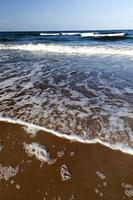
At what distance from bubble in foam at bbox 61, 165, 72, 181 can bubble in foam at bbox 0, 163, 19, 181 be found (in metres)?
0.57

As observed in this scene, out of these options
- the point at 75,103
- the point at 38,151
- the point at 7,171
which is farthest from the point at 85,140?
the point at 75,103

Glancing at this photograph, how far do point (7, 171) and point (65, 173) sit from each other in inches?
28.5

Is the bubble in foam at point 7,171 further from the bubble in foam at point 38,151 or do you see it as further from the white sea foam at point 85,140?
the white sea foam at point 85,140

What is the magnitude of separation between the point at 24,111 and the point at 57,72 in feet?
12.8

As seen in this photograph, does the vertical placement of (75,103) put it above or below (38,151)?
below

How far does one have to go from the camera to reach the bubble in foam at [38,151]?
10.4 feet

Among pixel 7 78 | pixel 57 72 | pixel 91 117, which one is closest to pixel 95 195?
pixel 91 117

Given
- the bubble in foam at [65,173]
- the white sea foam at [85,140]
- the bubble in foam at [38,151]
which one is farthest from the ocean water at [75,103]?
the bubble in foam at [65,173]

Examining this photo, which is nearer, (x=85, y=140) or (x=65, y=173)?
(x=65, y=173)

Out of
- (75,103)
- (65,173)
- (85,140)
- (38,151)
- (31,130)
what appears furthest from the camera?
(75,103)

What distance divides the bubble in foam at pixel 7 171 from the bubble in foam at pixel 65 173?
57 centimetres

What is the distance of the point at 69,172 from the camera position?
2.91 metres

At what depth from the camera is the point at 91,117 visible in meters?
4.24

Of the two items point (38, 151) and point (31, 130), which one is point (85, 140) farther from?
point (31, 130)
